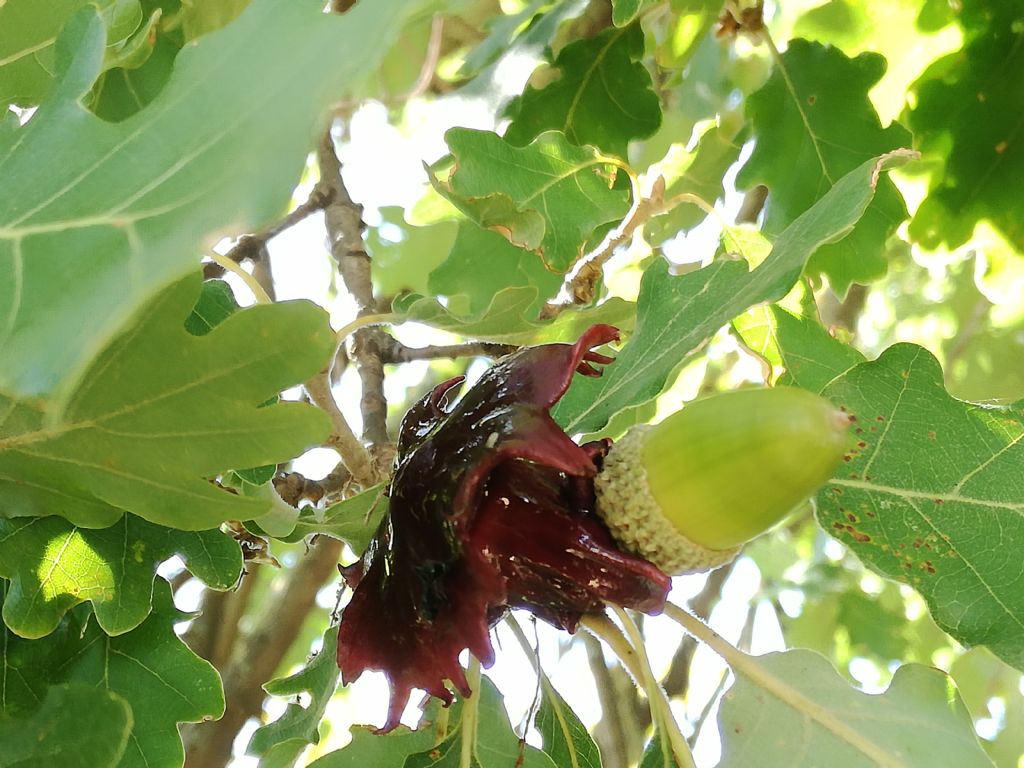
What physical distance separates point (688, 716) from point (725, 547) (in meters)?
1.75

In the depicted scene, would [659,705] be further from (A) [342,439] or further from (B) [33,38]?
(B) [33,38]

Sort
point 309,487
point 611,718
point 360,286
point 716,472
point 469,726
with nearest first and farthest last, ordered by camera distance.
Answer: point 716,472
point 469,726
point 309,487
point 360,286
point 611,718

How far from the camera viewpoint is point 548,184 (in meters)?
1.34

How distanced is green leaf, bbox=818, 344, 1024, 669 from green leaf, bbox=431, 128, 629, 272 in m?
0.43

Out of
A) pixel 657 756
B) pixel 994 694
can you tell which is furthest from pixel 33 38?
pixel 994 694

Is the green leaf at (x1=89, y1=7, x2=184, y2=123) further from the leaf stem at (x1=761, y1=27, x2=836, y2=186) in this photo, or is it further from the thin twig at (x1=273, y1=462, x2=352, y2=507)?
the leaf stem at (x1=761, y1=27, x2=836, y2=186)

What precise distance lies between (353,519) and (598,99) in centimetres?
96

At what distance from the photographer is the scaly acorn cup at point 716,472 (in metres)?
0.70

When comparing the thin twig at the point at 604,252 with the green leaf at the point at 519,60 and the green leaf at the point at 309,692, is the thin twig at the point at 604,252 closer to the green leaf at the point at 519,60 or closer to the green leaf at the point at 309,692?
the green leaf at the point at 519,60

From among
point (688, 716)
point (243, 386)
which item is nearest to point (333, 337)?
point (243, 386)

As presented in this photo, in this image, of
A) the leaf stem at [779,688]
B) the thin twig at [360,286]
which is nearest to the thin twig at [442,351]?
the thin twig at [360,286]

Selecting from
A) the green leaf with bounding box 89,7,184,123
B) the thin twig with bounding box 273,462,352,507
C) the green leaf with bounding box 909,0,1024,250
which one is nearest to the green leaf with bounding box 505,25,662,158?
the green leaf with bounding box 909,0,1024,250

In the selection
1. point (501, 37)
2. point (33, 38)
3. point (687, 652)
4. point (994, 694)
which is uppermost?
point (33, 38)

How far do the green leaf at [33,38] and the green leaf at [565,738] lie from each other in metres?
0.75
